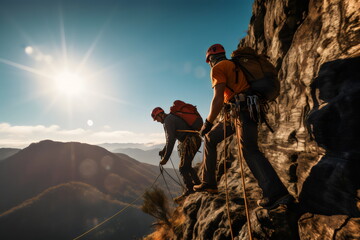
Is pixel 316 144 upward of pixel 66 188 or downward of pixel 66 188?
upward

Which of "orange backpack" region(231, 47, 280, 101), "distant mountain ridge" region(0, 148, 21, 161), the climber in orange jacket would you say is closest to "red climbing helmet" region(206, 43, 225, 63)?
the climber in orange jacket

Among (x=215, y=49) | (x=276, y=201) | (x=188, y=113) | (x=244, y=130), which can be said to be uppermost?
(x=215, y=49)

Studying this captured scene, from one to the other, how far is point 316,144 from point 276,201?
1.04m

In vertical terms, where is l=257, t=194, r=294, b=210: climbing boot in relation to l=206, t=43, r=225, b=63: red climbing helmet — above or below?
below

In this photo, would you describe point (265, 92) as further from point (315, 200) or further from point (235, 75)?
point (315, 200)

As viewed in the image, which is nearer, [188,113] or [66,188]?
[188,113]

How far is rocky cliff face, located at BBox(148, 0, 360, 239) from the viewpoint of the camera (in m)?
1.92

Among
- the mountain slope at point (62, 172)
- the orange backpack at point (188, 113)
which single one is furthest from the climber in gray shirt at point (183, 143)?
the mountain slope at point (62, 172)

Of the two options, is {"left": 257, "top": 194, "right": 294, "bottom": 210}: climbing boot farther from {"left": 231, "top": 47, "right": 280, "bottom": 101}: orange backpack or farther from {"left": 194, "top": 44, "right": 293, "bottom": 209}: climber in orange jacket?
{"left": 231, "top": 47, "right": 280, "bottom": 101}: orange backpack

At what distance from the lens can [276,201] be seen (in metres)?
2.41

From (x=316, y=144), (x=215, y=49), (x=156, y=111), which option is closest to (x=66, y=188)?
(x=156, y=111)

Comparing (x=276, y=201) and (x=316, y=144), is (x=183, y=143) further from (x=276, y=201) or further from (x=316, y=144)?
(x=316, y=144)

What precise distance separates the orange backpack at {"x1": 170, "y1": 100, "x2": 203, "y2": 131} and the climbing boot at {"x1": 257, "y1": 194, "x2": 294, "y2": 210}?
132 inches

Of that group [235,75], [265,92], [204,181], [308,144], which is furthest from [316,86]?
[204,181]
